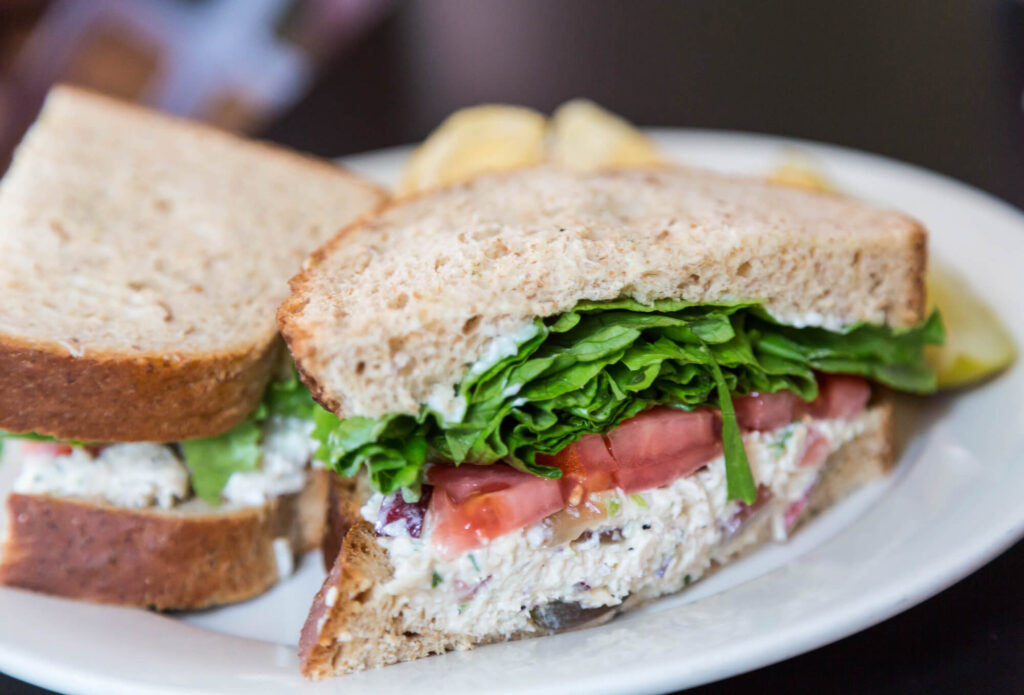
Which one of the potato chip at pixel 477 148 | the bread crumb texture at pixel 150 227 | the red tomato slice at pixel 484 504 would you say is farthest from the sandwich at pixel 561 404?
the potato chip at pixel 477 148

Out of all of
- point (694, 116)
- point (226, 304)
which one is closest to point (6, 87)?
point (694, 116)

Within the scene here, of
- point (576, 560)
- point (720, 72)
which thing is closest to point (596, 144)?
point (576, 560)

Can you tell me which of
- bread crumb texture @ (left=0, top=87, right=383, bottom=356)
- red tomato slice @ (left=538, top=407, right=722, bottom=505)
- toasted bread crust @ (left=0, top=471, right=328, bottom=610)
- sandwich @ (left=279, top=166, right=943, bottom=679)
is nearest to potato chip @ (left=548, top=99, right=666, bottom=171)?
bread crumb texture @ (left=0, top=87, right=383, bottom=356)

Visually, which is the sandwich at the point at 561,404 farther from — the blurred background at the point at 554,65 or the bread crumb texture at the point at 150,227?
the blurred background at the point at 554,65

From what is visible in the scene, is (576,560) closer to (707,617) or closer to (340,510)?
(707,617)

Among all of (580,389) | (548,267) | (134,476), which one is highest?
(548,267)

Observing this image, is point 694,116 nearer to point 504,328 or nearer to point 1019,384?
point 1019,384

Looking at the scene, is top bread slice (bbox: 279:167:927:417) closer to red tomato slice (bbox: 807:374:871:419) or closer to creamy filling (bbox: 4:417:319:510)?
red tomato slice (bbox: 807:374:871:419)
